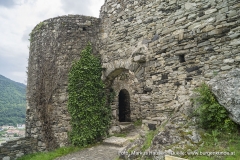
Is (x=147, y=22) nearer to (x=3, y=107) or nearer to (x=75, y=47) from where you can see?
(x=75, y=47)

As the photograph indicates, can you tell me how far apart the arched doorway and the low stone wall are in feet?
16.8

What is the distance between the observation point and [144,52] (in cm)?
578

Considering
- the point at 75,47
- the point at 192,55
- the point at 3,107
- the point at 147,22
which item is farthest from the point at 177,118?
the point at 3,107

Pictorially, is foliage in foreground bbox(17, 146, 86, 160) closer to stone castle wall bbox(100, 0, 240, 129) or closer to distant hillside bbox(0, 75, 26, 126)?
stone castle wall bbox(100, 0, 240, 129)

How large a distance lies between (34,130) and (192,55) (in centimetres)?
582

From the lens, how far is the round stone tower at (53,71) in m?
6.61

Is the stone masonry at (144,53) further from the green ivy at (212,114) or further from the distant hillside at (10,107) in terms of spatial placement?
the distant hillside at (10,107)

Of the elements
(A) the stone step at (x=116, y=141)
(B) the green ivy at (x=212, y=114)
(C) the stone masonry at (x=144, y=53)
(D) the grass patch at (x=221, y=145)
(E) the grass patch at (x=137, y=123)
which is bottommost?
(A) the stone step at (x=116, y=141)

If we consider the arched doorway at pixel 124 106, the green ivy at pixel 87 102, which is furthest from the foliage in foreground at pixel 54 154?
the arched doorway at pixel 124 106

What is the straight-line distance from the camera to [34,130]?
690cm

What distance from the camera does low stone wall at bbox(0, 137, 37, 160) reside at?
249 inches

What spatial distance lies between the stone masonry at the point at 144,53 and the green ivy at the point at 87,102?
0.27 meters

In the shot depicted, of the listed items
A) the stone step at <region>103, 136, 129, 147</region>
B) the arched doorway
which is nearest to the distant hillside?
the arched doorway

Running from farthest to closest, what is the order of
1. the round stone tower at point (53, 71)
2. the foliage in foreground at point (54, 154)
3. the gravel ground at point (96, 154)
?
the round stone tower at point (53, 71) < the foliage in foreground at point (54, 154) < the gravel ground at point (96, 154)
